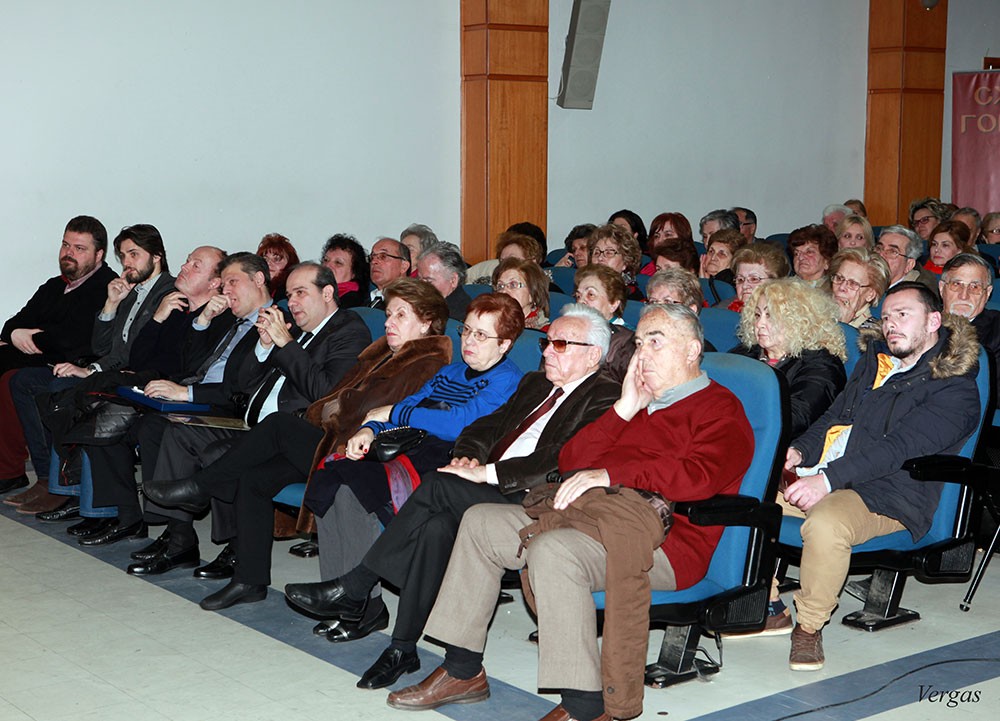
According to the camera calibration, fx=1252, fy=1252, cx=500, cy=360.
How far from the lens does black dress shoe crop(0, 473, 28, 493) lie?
6.07 m

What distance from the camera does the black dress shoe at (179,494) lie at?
444cm

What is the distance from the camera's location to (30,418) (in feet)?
19.7

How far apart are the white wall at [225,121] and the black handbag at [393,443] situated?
4.25 meters

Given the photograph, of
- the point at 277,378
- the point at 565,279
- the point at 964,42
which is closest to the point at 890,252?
the point at 565,279

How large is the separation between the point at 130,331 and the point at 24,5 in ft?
8.53

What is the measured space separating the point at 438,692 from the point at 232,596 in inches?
45.6

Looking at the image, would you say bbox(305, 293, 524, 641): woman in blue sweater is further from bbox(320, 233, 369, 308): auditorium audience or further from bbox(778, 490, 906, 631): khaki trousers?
bbox(320, 233, 369, 308): auditorium audience

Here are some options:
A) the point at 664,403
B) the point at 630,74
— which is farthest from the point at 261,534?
the point at 630,74

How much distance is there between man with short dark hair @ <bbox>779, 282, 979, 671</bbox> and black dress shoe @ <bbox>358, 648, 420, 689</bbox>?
1.12m

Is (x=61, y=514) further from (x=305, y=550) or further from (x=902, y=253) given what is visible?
(x=902, y=253)

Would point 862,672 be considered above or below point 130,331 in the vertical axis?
below

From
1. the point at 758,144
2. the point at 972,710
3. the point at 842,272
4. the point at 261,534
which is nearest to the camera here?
the point at 972,710

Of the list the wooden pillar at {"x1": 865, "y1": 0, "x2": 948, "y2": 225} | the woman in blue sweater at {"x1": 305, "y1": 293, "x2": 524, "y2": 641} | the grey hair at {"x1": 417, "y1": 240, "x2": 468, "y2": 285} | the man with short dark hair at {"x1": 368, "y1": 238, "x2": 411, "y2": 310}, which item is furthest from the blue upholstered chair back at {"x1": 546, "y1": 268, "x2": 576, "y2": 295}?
the wooden pillar at {"x1": 865, "y1": 0, "x2": 948, "y2": 225}

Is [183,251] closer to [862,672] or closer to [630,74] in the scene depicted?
[630,74]
